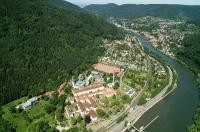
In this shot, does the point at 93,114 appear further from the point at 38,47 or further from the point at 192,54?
the point at 192,54

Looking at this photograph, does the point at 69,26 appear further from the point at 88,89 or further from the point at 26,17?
the point at 88,89

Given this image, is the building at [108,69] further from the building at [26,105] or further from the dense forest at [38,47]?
the building at [26,105]

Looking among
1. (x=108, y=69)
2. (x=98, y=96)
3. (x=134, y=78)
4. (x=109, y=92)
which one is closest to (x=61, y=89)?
(x=98, y=96)

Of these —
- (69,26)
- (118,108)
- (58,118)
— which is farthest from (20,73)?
(69,26)

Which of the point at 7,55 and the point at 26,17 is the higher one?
the point at 26,17

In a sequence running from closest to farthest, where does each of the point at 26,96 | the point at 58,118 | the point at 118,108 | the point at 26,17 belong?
1. the point at 58,118
2. the point at 118,108
3. the point at 26,96
4. the point at 26,17

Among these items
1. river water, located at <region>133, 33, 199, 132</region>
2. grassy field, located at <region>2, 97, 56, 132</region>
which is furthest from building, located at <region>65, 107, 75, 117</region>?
river water, located at <region>133, 33, 199, 132</region>

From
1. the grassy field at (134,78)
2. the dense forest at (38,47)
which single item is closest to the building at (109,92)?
the grassy field at (134,78)
